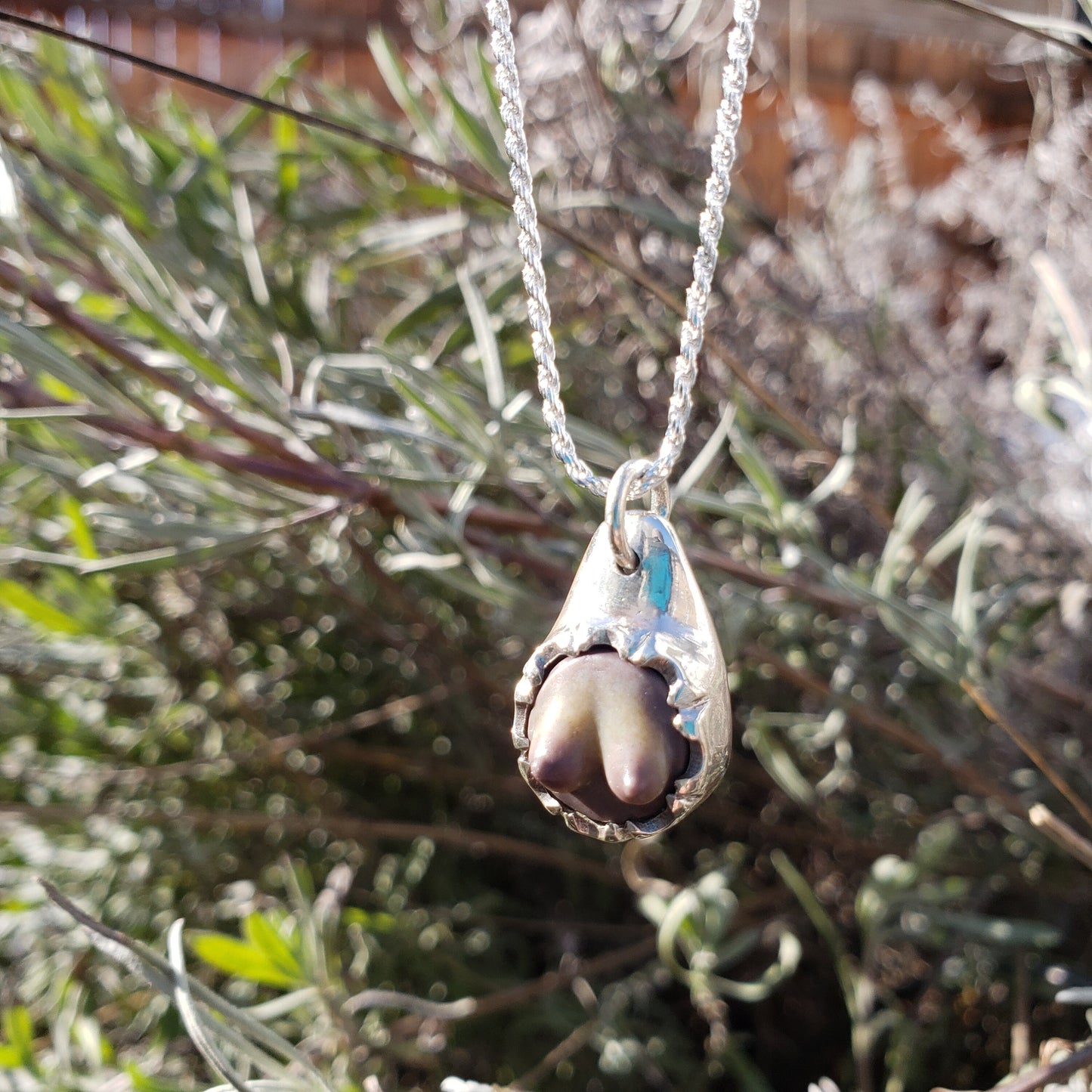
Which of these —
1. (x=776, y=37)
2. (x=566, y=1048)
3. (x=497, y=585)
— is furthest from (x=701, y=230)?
(x=776, y=37)

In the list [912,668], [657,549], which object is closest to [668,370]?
[912,668]

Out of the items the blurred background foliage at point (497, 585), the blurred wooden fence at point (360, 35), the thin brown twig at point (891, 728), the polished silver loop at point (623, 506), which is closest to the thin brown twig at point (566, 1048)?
the blurred background foliage at point (497, 585)

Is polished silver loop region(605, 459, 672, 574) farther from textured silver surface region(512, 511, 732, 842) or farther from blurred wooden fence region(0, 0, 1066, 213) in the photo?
blurred wooden fence region(0, 0, 1066, 213)

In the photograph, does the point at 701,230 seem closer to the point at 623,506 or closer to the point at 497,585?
the point at 623,506

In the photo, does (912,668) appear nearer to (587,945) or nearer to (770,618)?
(770,618)

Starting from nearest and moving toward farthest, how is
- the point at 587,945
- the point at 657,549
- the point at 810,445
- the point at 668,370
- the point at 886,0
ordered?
the point at 657,549 → the point at 810,445 → the point at 668,370 → the point at 587,945 → the point at 886,0

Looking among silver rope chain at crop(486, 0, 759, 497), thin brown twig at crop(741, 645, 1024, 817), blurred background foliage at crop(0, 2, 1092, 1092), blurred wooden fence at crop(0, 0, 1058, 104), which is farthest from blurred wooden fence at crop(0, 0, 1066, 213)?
silver rope chain at crop(486, 0, 759, 497)
